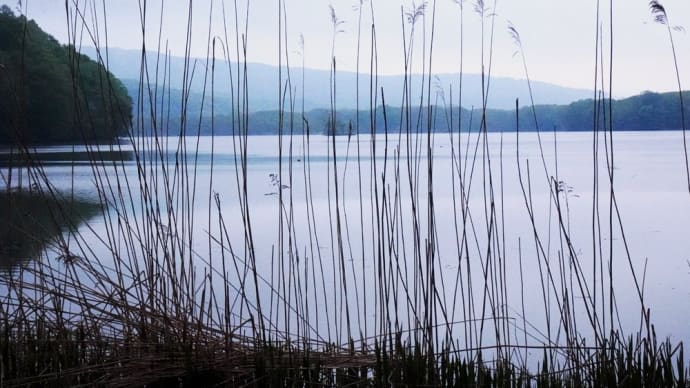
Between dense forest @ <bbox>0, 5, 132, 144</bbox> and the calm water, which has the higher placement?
dense forest @ <bbox>0, 5, 132, 144</bbox>

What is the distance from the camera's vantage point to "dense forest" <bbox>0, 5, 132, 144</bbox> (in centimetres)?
153

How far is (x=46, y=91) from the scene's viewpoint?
6.54 m

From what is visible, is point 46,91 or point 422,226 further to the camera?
point 46,91

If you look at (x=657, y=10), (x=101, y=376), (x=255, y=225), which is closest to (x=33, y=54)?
(x=255, y=225)

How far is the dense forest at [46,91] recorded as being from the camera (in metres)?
1.53

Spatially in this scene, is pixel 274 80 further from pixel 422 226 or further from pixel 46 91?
pixel 46 91

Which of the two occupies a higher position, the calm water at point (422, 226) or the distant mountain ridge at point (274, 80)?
the distant mountain ridge at point (274, 80)

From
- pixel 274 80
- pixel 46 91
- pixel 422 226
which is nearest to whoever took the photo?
pixel 274 80

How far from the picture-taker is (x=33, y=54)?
Answer: 668 centimetres

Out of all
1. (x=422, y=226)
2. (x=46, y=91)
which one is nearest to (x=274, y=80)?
(x=422, y=226)

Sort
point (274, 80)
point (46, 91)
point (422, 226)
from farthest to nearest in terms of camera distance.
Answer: point (46, 91)
point (422, 226)
point (274, 80)

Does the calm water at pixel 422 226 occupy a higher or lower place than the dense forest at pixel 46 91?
lower

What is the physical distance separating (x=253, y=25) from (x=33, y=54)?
18.7 feet

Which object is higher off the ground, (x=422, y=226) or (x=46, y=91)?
(x=46, y=91)
